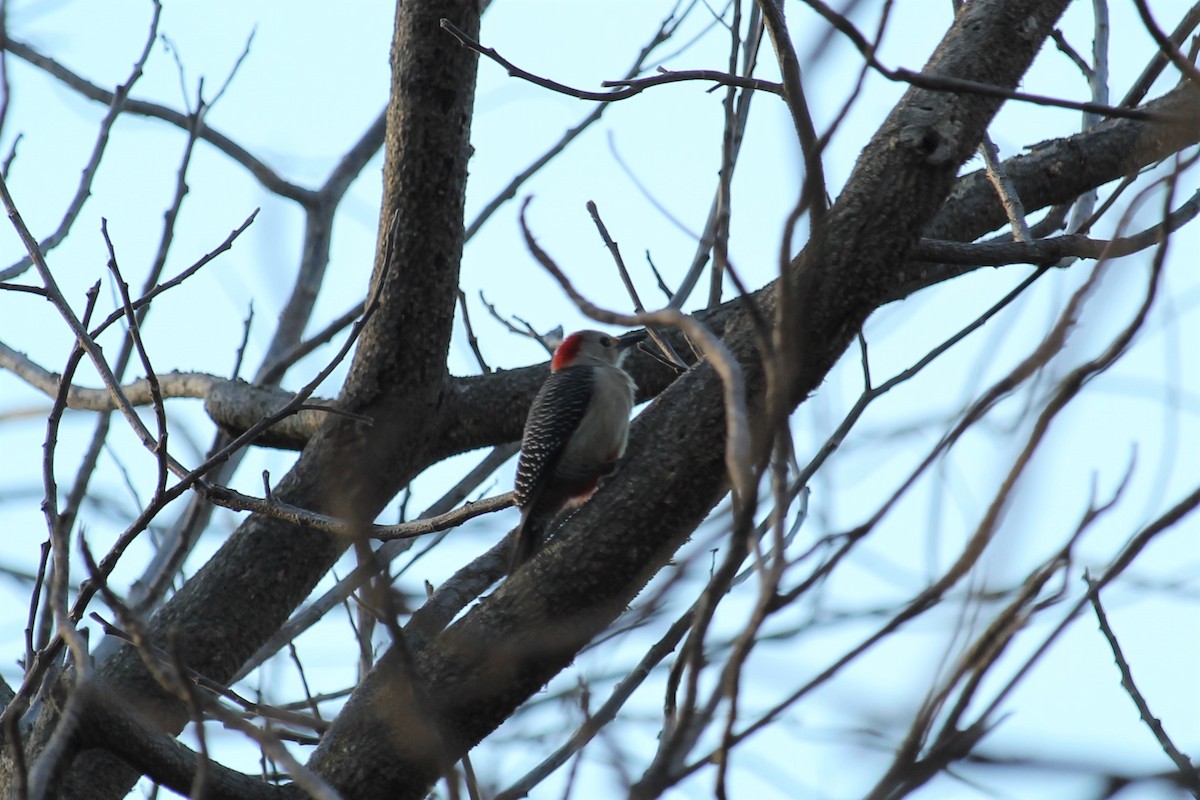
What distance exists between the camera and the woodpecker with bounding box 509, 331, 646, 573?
5.51 meters

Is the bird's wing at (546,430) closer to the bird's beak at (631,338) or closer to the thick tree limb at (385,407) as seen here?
the thick tree limb at (385,407)

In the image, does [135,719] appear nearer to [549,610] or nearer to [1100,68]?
[549,610]

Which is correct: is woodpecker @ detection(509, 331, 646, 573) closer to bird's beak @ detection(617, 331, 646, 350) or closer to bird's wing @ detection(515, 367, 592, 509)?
bird's wing @ detection(515, 367, 592, 509)

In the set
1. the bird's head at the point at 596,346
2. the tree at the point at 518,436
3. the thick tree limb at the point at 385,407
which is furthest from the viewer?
the bird's head at the point at 596,346

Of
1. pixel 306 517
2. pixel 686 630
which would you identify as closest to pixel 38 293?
pixel 306 517

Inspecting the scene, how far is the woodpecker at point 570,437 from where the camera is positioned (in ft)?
18.1

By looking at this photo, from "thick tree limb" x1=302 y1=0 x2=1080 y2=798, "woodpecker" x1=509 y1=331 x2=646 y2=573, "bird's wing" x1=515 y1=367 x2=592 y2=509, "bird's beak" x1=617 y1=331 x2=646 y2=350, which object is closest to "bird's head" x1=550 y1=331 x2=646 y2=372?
"bird's beak" x1=617 y1=331 x2=646 y2=350

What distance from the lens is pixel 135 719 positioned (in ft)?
10.5

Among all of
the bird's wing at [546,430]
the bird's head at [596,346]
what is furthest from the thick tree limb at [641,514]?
the bird's head at [596,346]

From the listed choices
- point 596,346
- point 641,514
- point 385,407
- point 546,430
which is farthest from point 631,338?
Result: point 641,514

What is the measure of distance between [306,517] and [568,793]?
70.8 inches

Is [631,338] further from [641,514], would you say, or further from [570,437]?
[641,514]

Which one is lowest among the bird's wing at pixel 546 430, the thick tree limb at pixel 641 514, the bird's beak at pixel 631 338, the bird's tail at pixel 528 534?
the thick tree limb at pixel 641 514

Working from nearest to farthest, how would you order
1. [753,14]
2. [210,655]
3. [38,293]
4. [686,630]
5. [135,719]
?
[686,630] < [135,719] < [38,293] < [210,655] < [753,14]
